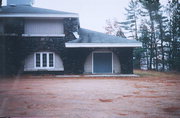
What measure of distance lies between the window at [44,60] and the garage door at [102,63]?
3791 mm

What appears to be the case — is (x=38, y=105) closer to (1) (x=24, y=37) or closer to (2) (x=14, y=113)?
(2) (x=14, y=113)

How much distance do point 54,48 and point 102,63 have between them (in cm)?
440

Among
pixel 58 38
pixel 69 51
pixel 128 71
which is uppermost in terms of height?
pixel 58 38

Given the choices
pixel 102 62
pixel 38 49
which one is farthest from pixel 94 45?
pixel 38 49

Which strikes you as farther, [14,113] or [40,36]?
[40,36]

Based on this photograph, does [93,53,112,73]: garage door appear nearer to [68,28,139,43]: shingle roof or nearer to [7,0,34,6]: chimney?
[68,28,139,43]: shingle roof

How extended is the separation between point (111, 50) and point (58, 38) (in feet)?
15.6

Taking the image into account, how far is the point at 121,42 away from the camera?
14.8 metres

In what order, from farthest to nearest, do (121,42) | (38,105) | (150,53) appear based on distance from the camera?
(150,53) → (121,42) → (38,105)

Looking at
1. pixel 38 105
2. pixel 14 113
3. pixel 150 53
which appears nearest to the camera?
pixel 14 113

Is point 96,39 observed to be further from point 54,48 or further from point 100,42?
point 54,48

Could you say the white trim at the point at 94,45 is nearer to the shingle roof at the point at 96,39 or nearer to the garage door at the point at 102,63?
the shingle roof at the point at 96,39

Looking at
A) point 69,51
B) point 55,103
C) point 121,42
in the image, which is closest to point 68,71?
point 69,51

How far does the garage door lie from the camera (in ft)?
51.1
